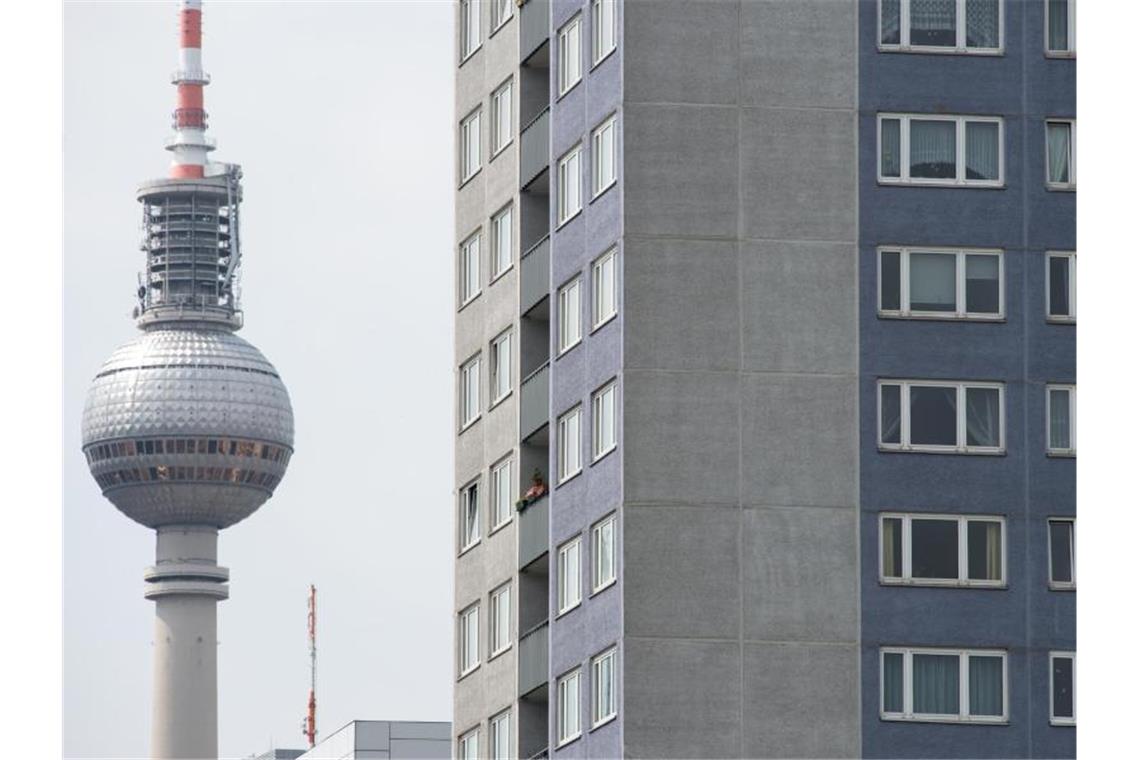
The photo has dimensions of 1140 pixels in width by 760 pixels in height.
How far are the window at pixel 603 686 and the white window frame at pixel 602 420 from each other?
4305 millimetres

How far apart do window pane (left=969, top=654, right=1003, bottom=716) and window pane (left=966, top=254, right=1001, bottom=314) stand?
776 centimetres

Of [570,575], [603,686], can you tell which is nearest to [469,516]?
[570,575]

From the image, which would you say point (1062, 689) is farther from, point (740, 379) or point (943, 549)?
point (740, 379)

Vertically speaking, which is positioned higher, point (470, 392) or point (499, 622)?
point (470, 392)

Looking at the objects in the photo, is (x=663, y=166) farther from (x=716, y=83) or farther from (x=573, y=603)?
(x=573, y=603)

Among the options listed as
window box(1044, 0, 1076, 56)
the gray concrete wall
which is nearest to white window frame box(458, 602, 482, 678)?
the gray concrete wall

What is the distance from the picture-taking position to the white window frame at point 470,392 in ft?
279

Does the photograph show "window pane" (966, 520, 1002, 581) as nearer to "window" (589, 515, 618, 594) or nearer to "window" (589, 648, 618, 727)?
"window" (589, 515, 618, 594)

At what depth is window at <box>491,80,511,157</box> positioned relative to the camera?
83.9 m

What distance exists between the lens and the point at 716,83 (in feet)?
242

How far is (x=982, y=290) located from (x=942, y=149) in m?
3.25

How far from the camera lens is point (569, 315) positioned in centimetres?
7644
